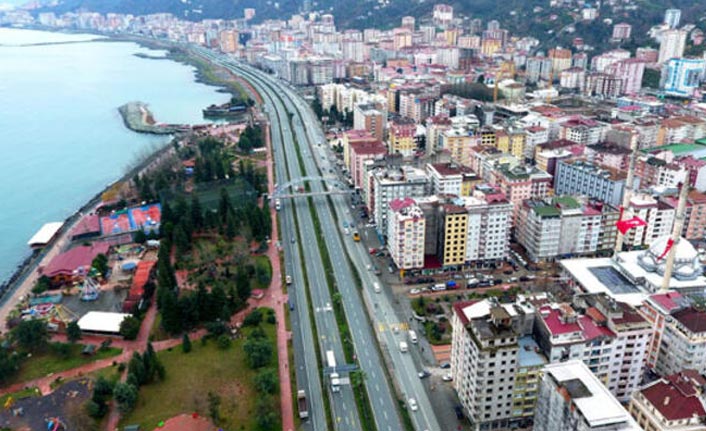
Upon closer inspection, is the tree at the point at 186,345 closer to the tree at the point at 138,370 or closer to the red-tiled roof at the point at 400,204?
the tree at the point at 138,370

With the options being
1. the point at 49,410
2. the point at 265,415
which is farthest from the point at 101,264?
the point at 265,415

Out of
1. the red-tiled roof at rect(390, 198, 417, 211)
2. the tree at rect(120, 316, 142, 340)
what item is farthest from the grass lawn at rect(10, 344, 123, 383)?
the red-tiled roof at rect(390, 198, 417, 211)

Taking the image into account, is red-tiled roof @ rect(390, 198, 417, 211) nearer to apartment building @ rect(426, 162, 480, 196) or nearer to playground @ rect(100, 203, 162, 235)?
apartment building @ rect(426, 162, 480, 196)

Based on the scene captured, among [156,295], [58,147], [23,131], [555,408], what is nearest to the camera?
[555,408]

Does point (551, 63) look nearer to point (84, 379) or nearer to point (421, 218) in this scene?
point (421, 218)

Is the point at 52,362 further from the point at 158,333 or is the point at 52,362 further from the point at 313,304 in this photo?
the point at 313,304

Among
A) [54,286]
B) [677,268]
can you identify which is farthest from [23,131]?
[677,268]

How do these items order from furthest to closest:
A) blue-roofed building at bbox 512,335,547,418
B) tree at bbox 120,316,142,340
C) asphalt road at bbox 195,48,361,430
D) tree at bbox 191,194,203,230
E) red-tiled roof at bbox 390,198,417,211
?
tree at bbox 191,194,203,230 < red-tiled roof at bbox 390,198,417,211 < tree at bbox 120,316,142,340 < asphalt road at bbox 195,48,361,430 < blue-roofed building at bbox 512,335,547,418
